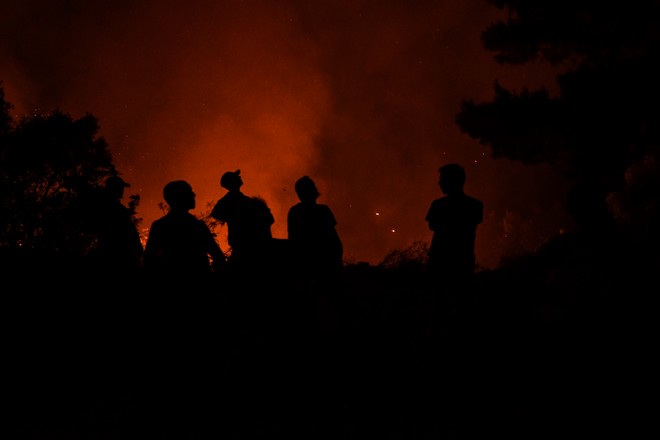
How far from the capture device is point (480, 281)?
6.30 meters

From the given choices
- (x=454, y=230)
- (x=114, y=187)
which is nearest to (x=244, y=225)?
(x=114, y=187)

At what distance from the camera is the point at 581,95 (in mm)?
9438

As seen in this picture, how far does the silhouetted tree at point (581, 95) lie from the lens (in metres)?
9.13

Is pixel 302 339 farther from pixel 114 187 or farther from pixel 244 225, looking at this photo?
pixel 114 187

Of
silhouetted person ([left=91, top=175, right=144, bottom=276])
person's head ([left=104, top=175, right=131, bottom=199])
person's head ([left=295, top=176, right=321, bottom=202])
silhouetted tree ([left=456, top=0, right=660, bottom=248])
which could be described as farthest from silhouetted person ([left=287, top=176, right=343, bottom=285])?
silhouetted tree ([left=456, top=0, right=660, bottom=248])

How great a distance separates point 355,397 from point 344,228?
5955cm

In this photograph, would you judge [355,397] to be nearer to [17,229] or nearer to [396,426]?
[396,426]

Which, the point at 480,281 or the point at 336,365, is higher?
the point at 480,281

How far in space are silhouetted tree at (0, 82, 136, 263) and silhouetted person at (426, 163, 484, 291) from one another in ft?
29.4

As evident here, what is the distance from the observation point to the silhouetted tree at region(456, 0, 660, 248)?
9.13 metres

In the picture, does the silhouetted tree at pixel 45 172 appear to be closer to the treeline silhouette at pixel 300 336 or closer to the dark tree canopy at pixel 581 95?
the treeline silhouette at pixel 300 336

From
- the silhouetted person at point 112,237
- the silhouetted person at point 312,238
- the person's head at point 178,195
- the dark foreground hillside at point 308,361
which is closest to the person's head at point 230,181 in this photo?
the silhouetted person at point 312,238

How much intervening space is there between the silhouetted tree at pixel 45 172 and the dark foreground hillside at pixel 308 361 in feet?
22.1

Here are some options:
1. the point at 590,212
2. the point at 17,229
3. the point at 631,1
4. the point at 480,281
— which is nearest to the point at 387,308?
the point at 480,281
